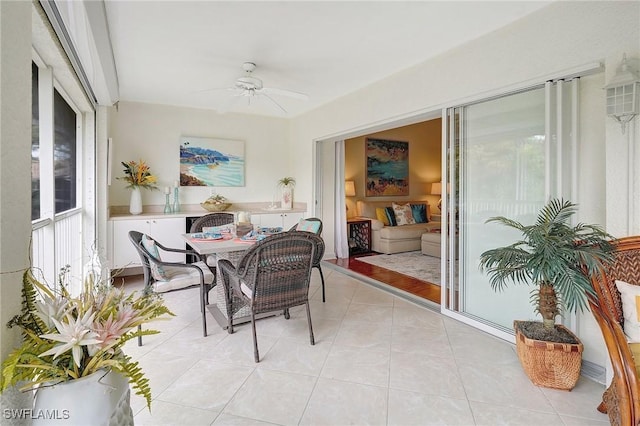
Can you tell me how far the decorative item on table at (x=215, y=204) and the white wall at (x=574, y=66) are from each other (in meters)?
3.37

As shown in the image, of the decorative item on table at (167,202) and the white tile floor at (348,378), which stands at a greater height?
the decorative item on table at (167,202)

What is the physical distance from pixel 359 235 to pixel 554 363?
451cm

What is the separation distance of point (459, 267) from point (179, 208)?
4235 mm

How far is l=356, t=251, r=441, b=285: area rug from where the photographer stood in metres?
4.80

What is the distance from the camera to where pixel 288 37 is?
290cm

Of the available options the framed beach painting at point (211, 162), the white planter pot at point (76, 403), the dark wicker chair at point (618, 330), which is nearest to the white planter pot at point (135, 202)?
the framed beach painting at point (211, 162)

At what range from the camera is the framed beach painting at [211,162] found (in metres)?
5.42

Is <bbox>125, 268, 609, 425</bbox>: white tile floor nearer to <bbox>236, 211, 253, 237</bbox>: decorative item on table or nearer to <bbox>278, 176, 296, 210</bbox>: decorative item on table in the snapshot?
<bbox>236, 211, 253, 237</bbox>: decorative item on table

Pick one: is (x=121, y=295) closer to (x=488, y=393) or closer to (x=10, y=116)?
(x=10, y=116)

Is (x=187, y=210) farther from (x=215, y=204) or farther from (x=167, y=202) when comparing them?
(x=215, y=204)

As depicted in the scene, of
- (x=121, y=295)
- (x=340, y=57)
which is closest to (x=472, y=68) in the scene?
A: (x=340, y=57)

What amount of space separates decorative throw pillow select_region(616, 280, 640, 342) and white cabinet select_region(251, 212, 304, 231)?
438 cm

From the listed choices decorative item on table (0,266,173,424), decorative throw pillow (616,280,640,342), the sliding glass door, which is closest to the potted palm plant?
decorative throw pillow (616,280,640,342)

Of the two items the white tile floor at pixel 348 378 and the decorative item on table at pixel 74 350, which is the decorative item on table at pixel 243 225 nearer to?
the white tile floor at pixel 348 378
